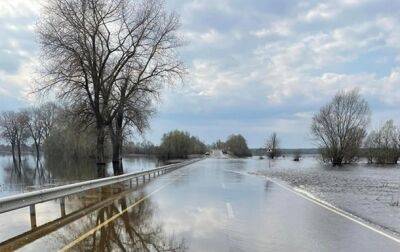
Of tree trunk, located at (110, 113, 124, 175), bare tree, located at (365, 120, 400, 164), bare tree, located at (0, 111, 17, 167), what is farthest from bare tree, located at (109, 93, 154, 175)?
bare tree, located at (0, 111, 17, 167)

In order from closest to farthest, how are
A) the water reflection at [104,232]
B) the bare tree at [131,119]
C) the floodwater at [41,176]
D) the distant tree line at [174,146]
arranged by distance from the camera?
the water reflection at [104,232]
the floodwater at [41,176]
the bare tree at [131,119]
the distant tree line at [174,146]

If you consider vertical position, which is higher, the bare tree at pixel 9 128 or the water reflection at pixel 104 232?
the bare tree at pixel 9 128

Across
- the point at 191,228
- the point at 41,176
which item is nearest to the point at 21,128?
the point at 41,176

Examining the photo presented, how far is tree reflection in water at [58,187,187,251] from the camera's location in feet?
30.6

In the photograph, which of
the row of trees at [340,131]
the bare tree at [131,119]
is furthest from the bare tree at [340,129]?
the bare tree at [131,119]

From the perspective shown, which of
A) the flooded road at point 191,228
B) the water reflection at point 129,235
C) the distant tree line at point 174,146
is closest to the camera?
the water reflection at point 129,235

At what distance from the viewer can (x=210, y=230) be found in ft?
37.4

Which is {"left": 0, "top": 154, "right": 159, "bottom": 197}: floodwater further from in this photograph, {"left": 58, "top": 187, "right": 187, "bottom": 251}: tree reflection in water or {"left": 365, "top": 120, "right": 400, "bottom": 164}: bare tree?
{"left": 365, "top": 120, "right": 400, "bottom": 164}: bare tree

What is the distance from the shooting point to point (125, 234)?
1083cm

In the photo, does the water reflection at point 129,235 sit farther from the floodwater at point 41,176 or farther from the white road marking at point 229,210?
the floodwater at point 41,176

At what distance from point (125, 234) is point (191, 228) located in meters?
1.72

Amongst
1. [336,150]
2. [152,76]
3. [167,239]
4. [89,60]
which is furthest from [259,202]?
[336,150]

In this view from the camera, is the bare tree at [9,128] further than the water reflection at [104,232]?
Yes

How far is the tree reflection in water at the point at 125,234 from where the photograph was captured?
931 cm
